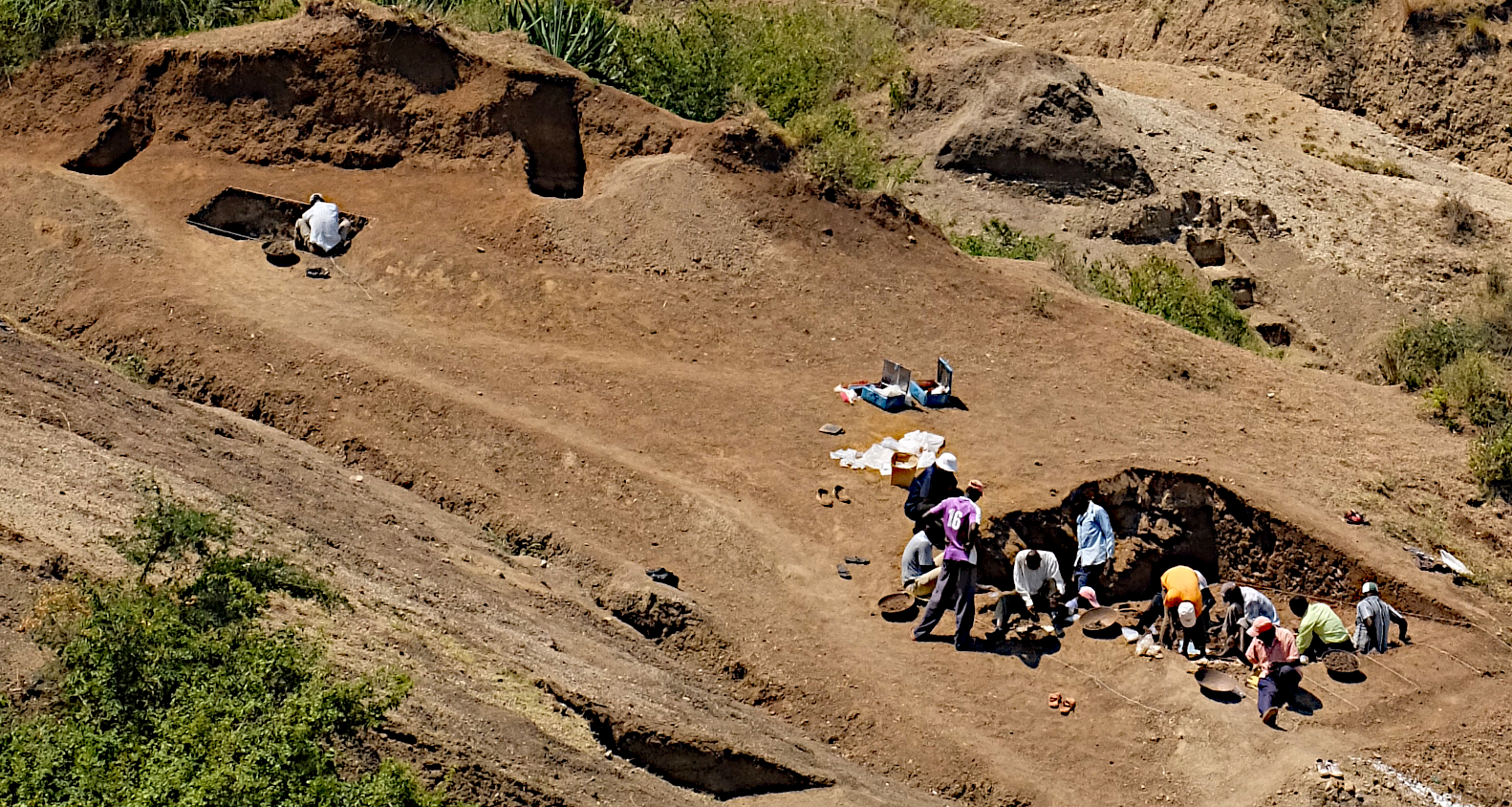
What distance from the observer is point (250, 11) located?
54.5ft

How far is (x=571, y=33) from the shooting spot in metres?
16.7

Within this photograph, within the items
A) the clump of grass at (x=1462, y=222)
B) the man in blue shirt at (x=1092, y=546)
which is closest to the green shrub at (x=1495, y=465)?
the man in blue shirt at (x=1092, y=546)

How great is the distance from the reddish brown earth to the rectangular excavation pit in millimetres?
175

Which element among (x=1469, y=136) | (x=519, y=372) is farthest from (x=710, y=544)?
(x=1469, y=136)

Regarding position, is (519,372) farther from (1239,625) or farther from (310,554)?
(1239,625)

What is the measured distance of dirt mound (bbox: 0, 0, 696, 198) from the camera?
15.1 meters

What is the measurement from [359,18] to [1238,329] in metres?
9.60

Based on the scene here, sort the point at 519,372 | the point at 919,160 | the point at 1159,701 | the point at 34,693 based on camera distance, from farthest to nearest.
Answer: the point at 919,160 < the point at 519,372 < the point at 1159,701 < the point at 34,693

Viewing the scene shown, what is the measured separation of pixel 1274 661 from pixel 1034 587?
161cm

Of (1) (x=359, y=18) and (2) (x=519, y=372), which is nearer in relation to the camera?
(2) (x=519, y=372)

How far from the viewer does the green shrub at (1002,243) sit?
1731 cm

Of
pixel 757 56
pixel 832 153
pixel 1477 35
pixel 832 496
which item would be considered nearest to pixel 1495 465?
pixel 832 496

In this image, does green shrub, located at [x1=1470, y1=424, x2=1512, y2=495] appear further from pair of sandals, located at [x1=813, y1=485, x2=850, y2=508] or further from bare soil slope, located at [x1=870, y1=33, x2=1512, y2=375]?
pair of sandals, located at [x1=813, y1=485, x2=850, y2=508]

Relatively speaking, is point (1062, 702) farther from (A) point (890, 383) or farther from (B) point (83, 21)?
(B) point (83, 21)
